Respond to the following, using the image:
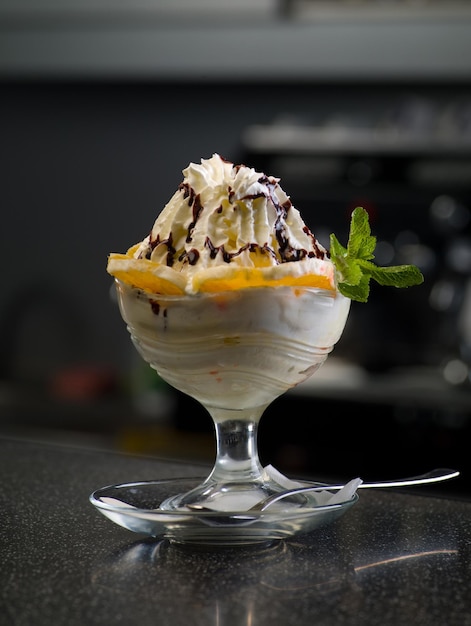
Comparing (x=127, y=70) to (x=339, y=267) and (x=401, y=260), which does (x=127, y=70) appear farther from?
(x=339, y=267)

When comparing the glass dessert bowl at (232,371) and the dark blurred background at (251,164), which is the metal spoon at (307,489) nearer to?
the glass dessert bowl at (232,371)

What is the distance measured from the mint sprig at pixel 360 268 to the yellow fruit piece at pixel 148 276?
14 cm

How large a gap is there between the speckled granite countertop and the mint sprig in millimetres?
206

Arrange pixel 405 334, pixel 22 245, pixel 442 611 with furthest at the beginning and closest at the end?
pixel 22 245, pixel 405 334, pixel 442 611

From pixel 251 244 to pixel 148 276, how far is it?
108mm

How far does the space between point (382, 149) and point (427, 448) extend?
1.03m

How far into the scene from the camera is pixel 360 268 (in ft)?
2.62

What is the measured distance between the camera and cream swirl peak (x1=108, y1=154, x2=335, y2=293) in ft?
2.61

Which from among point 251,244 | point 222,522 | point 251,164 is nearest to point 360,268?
point 251,244

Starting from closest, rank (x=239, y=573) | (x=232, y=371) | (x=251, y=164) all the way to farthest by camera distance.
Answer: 1. (x=239, y=573)
2. (x=232, y=371)
3. (x=251, y=164)

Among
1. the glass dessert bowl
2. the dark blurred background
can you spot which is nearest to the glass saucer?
the glass dessert bowl

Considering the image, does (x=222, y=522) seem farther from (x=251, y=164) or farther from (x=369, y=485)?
(x=251, y=164)

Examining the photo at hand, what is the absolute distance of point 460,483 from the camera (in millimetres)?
2660

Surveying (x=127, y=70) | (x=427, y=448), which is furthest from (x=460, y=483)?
(x=127, y=70)
